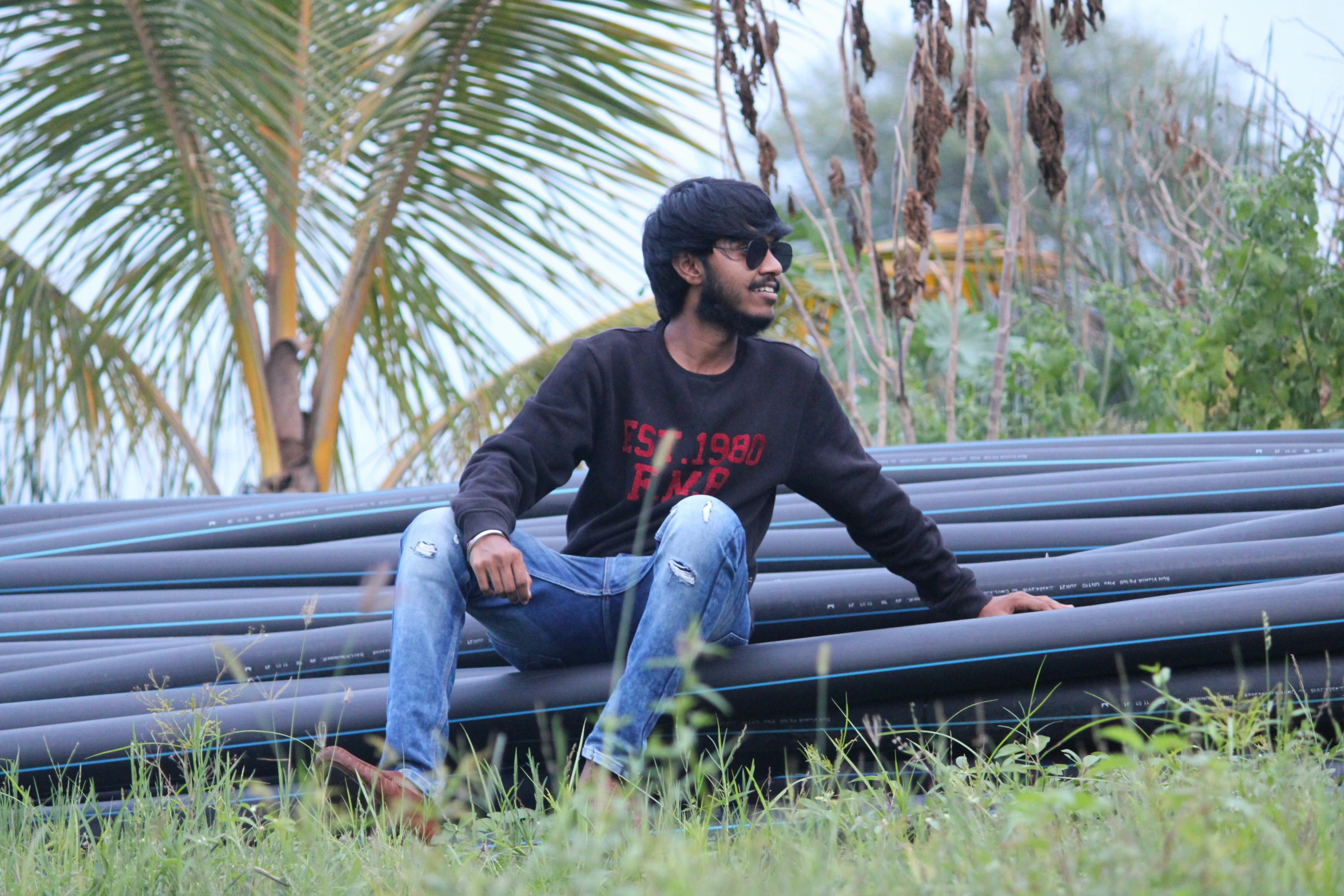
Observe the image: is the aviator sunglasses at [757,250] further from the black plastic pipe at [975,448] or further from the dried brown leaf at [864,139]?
the dried brown leaf at [864,139]

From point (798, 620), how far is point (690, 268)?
0.72m

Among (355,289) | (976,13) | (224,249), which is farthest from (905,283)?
(224,249)

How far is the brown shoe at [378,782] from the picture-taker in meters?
1.88

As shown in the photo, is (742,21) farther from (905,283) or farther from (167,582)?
(167,582)

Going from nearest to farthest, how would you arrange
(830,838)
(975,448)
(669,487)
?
(830,838), (669,487), (975,448)

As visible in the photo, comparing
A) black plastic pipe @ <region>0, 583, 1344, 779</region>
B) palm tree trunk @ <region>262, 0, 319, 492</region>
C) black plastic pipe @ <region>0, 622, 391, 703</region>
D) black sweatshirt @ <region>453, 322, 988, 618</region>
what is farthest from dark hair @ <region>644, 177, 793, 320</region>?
palm tree trunk @ <region>262, 0, 319, 492</region>

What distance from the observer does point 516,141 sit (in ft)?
17.3

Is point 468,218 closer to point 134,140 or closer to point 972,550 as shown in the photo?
point 134,140

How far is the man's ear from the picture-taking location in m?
2.38

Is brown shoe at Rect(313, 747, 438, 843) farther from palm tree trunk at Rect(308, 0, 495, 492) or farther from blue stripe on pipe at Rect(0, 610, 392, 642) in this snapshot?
palm tree trunk at Rect(308, 0, 495, 492)

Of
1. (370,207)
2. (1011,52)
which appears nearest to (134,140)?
A: (370,207)

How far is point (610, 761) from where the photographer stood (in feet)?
6.40

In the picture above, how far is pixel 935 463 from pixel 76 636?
2271mm

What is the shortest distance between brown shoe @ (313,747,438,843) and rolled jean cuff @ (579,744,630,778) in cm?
25
